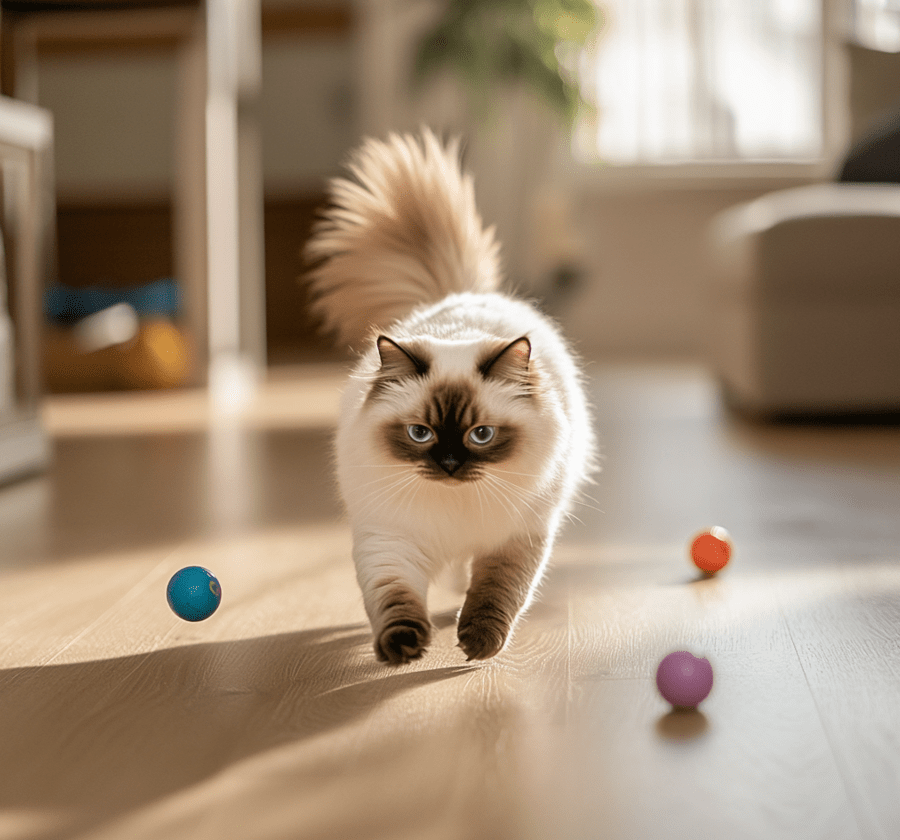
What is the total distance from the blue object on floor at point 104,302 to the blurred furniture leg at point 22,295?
2.02m

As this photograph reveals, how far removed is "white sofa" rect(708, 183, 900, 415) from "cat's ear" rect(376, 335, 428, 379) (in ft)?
6.81

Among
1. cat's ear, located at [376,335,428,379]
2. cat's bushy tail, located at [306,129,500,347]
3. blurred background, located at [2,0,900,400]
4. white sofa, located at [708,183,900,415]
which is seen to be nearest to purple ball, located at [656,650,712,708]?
cat's ear, located at [376,335,428,379]

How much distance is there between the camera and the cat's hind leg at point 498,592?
1159mm

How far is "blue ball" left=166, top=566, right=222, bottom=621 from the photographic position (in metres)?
1.33

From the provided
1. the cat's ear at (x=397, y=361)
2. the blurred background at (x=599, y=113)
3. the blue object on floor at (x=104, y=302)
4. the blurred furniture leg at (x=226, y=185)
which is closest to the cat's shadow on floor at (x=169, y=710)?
the cat's ear at (x=397, y=361)

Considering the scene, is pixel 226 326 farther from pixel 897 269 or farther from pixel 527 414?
pixel 527 414

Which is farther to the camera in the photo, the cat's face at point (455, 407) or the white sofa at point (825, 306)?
the white sofa at point (825, 306)

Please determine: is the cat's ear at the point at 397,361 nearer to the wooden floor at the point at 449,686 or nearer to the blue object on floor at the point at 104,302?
the wooden floor at the point at 449,686

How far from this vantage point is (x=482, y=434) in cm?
118

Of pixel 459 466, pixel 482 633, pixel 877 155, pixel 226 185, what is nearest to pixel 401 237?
pixel 459 466

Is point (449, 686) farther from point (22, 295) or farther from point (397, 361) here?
point (22, 295)

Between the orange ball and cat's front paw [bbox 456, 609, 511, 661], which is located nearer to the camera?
cat's front paw [bbox 456, 609, 511, 661]

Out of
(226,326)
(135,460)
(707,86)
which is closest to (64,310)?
(226,326)

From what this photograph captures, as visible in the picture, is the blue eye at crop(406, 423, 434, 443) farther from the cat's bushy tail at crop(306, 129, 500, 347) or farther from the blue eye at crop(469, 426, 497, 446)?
the cat's bushy tail at crop(306, 129, 500, 347)
